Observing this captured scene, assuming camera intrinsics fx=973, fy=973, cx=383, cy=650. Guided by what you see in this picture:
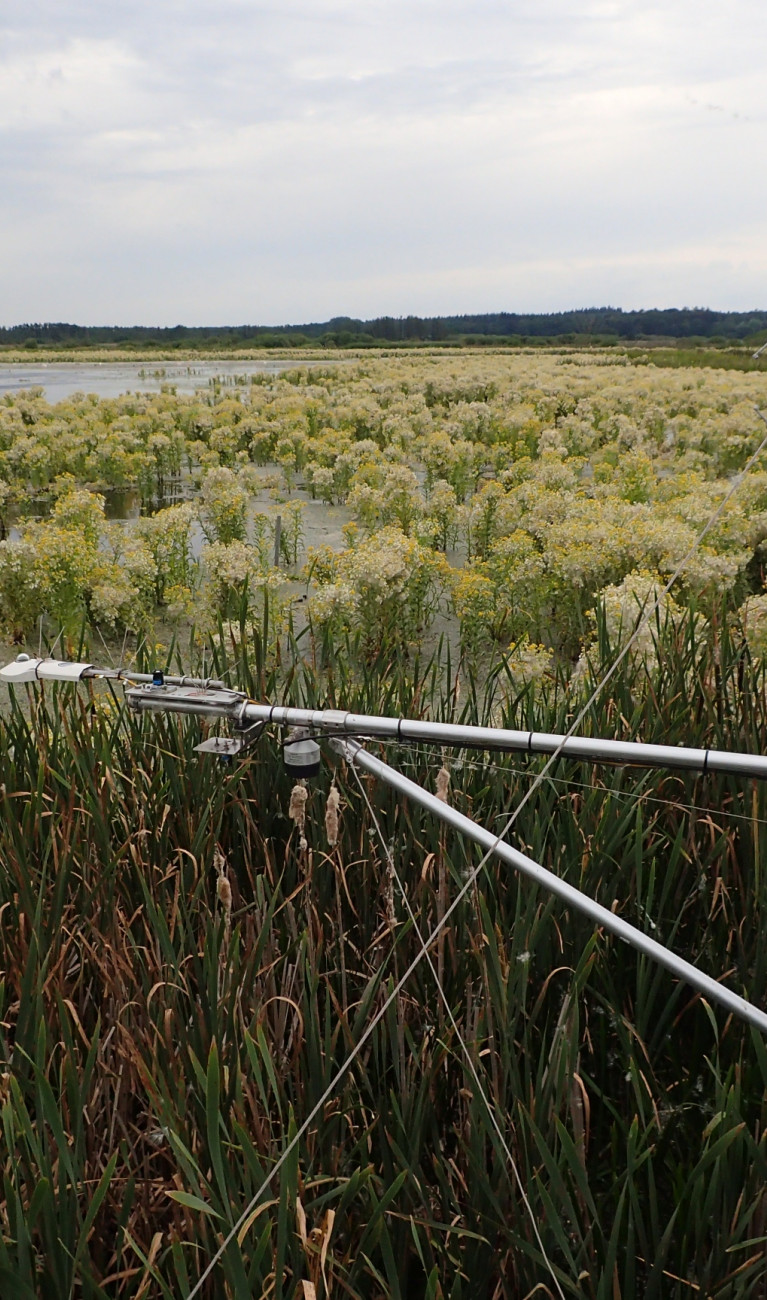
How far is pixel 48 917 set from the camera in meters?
1.95

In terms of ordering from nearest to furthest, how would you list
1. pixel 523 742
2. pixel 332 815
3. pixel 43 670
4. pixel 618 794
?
pixel 523 742
pixel 332 815
pixel 43 670
pixel 618 794

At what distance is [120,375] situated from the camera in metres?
39.7

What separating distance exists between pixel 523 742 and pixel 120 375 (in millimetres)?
41699

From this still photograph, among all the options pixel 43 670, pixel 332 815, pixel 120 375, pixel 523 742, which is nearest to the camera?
pixel 523 742

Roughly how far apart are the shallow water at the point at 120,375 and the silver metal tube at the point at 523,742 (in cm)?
2202

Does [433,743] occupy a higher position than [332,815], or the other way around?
[433,743]

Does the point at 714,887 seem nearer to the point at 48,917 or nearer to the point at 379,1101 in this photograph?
the point at 379,1101

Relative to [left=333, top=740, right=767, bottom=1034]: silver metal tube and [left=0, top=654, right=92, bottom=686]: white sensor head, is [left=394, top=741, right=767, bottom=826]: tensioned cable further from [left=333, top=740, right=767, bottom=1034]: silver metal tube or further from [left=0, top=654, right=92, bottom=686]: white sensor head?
[left=0, top=654, right=92, bottom=686]: white sensor head

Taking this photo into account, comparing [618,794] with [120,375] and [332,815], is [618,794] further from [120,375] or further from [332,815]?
[120,375]

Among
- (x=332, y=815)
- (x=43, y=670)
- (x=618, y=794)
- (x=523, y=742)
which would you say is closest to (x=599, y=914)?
(x=523, y=742)

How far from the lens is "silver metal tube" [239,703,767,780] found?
37.1 inches

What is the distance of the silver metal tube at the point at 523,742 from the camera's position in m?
0.94

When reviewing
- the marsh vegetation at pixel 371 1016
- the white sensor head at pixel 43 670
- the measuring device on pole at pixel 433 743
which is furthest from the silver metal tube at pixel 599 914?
the white sensor head at pixel 43 670

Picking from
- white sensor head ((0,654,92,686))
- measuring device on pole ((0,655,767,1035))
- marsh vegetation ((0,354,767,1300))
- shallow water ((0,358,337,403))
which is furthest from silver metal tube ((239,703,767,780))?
shallow water ((0,358,337,403))
